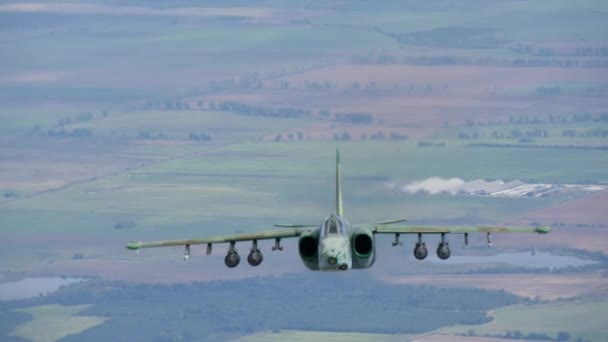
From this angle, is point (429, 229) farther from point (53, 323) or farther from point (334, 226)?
point (53, 323)

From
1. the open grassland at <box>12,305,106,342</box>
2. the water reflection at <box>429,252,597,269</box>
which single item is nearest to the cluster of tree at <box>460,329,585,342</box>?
the water reflection at <box>429,252,597,269</box>

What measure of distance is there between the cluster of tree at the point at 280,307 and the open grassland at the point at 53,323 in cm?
88

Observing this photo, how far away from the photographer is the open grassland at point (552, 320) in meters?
173

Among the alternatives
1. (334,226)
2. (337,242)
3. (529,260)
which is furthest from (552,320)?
(337,242)

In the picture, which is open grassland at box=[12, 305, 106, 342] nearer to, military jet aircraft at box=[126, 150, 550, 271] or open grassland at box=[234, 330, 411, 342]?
open grassland at box=[234, 330, 411, 342]

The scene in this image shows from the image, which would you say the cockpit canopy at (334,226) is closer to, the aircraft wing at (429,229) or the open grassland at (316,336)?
the aircraft wing at (429,229)

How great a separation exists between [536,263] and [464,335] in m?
18.4

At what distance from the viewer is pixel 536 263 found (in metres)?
192

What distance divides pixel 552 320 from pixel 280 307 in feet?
64.5

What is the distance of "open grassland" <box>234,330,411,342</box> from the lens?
572ft

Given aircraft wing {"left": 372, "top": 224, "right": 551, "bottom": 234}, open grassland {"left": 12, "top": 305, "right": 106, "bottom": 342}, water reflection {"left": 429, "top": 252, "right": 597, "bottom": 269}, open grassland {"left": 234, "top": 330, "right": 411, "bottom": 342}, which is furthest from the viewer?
water reflection {"left": 429, "top": 252, "right": 597, "bottom": 269}

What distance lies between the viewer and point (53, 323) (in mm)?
183375

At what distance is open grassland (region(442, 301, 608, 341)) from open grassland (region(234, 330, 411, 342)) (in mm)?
4037

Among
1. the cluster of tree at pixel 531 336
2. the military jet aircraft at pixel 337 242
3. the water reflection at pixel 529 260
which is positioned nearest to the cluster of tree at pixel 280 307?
the cluster of tree at pixel 531 336
